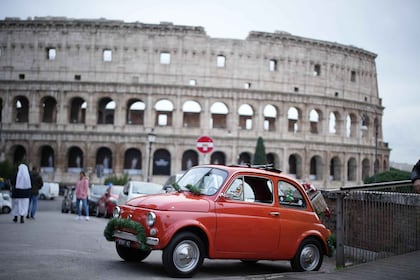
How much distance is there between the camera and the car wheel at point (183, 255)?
6586 mm

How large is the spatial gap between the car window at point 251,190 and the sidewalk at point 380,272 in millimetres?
1285

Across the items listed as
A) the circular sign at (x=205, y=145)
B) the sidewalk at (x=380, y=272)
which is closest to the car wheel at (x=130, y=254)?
the sidewalk at (x=380, y=272)

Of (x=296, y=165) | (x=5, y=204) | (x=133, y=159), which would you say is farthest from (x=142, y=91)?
(x=5, y=204)

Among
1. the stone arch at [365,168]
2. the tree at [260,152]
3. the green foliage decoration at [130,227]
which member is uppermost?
the tree at [260,152]

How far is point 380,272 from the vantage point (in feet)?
22.0

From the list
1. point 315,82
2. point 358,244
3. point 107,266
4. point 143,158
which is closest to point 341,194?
point 358,244

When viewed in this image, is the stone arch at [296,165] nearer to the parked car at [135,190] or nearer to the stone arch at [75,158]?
the stone arch at [75,158]

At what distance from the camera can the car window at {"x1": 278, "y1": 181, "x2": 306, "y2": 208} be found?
8008 mm

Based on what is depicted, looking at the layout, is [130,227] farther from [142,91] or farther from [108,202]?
[142,91]

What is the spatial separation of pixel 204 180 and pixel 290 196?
5.35ft

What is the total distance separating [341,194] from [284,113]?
124 ft

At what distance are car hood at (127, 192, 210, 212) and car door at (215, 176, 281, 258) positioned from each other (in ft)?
0.95

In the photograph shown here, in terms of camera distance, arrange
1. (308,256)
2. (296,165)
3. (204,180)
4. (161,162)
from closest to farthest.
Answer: (204,180)
(308,256)
(161,162)
(296,165)

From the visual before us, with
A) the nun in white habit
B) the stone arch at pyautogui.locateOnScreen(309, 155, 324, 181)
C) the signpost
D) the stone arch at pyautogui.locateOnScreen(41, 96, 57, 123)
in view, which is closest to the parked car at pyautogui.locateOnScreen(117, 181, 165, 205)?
the signpost
